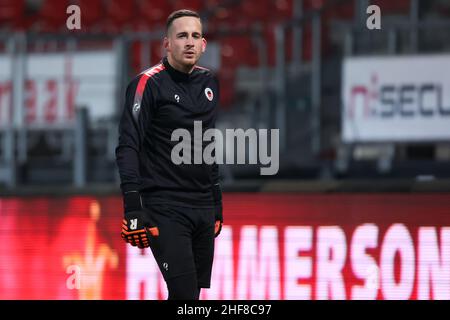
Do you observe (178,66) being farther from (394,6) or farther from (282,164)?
(394,6)

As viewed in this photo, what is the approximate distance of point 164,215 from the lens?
4980mm

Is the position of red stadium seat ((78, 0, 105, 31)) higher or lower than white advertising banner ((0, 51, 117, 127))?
higher

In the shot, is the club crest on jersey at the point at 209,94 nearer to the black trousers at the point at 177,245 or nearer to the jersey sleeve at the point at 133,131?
the jersey sleeve at the point at 133,131

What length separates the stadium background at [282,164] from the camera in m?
6.73

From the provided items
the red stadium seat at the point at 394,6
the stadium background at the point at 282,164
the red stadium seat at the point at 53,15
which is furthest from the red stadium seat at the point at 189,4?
the red stadium seat at the point at 394,6

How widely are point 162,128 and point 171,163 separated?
168 mm

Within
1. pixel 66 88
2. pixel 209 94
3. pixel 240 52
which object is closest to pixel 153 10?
pixel 240 52

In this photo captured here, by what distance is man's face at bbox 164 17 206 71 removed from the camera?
196 inches

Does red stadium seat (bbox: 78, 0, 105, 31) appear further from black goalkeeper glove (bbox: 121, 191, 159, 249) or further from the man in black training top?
black goalkeeper glove (bbox: 121, 191, 159, 249)

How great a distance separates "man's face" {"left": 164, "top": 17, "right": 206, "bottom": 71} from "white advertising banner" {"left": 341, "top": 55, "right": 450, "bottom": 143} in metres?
3.53

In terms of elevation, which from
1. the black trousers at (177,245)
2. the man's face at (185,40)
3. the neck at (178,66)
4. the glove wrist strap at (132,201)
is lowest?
the black trousers at (177,245)

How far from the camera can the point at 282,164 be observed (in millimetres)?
9211

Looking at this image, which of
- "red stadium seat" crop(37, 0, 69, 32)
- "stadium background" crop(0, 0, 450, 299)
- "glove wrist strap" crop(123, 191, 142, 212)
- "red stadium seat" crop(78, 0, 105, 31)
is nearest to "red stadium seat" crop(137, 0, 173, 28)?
"red stadium seat" crop(78, 0, 105, 31)
